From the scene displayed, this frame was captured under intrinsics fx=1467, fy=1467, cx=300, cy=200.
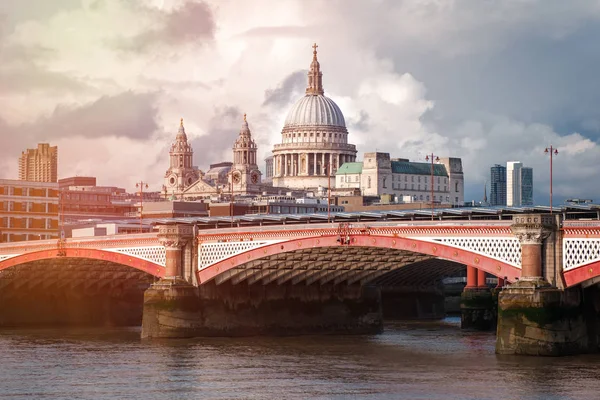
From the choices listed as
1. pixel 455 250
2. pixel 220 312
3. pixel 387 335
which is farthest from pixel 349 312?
pixel 455 250

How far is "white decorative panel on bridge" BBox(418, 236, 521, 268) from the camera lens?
71.2 m

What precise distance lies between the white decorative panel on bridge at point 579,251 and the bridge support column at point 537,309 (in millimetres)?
1175

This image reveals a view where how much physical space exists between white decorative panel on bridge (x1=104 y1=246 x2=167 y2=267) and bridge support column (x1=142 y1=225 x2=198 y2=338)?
4.18 ft

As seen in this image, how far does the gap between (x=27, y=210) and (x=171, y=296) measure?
4813 cm

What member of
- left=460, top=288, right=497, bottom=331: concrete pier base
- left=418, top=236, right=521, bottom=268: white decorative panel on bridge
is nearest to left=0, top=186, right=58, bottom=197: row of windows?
left=460, top=288, right=497, bottom=331: concrete pier base

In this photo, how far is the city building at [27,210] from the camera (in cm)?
13288

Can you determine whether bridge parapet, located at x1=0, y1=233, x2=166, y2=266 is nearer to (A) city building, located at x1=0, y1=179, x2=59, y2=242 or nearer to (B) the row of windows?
(A) city building, located at x1=0, y1=179, x2=59, y2=242

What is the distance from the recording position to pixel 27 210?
135 meters

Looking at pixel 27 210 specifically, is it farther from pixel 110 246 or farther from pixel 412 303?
pixel 110 246

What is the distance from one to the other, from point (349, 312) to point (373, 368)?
25266mm

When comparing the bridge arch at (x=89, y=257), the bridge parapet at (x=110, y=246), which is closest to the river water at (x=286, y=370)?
the bridge arch at (x=89, y=257)

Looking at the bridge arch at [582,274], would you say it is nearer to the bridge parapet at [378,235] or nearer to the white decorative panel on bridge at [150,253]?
the bridge parapet at [378,235]

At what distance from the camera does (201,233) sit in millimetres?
92438

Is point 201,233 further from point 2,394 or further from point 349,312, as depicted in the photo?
point 2,394
